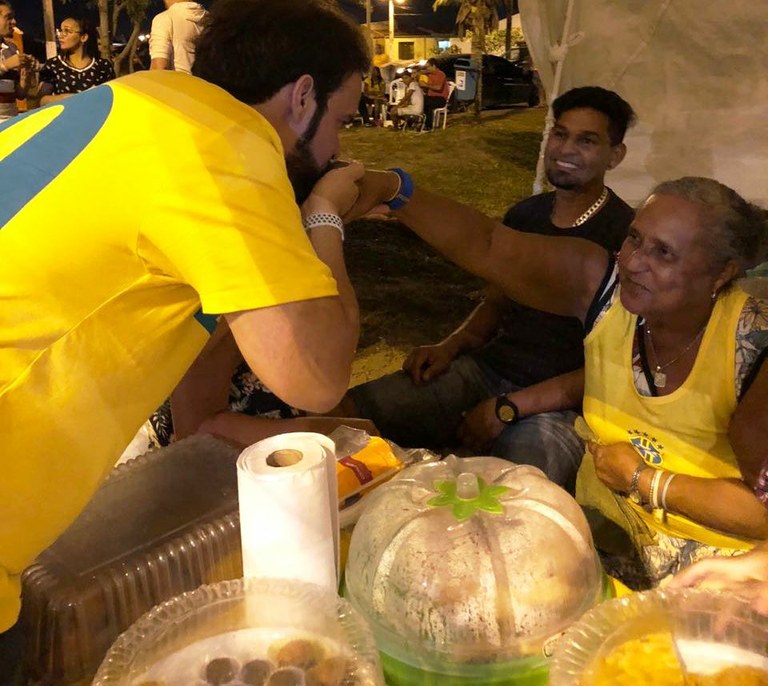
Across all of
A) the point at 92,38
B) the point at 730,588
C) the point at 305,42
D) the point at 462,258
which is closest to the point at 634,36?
the point at 462,258

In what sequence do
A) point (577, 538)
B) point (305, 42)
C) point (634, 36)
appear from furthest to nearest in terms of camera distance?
point (634, 36) → point (305, 42) → point (577, 538)

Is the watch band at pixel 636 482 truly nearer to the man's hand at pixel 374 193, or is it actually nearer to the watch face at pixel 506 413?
the watch face at pixel 506 413

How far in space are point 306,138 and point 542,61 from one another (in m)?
3.35

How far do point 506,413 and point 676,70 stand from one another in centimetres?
265

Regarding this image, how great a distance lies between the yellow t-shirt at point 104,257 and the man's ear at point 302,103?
354 millimetres

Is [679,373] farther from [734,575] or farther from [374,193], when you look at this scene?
[374,193]

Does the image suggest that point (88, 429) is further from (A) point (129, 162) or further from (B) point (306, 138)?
(B) point (306, 138)

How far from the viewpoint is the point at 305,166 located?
1.56 meters

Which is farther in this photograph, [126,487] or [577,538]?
[126,487]

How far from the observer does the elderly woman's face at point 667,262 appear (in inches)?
74.2

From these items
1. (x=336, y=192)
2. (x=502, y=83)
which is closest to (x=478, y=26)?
(x=502, y=83)

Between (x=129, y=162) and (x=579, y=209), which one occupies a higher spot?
(x=129, y=162)

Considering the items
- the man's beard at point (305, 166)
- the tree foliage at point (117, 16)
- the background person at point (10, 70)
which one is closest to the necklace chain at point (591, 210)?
the man's beard at point (305, 166)

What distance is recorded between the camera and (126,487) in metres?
1.47
